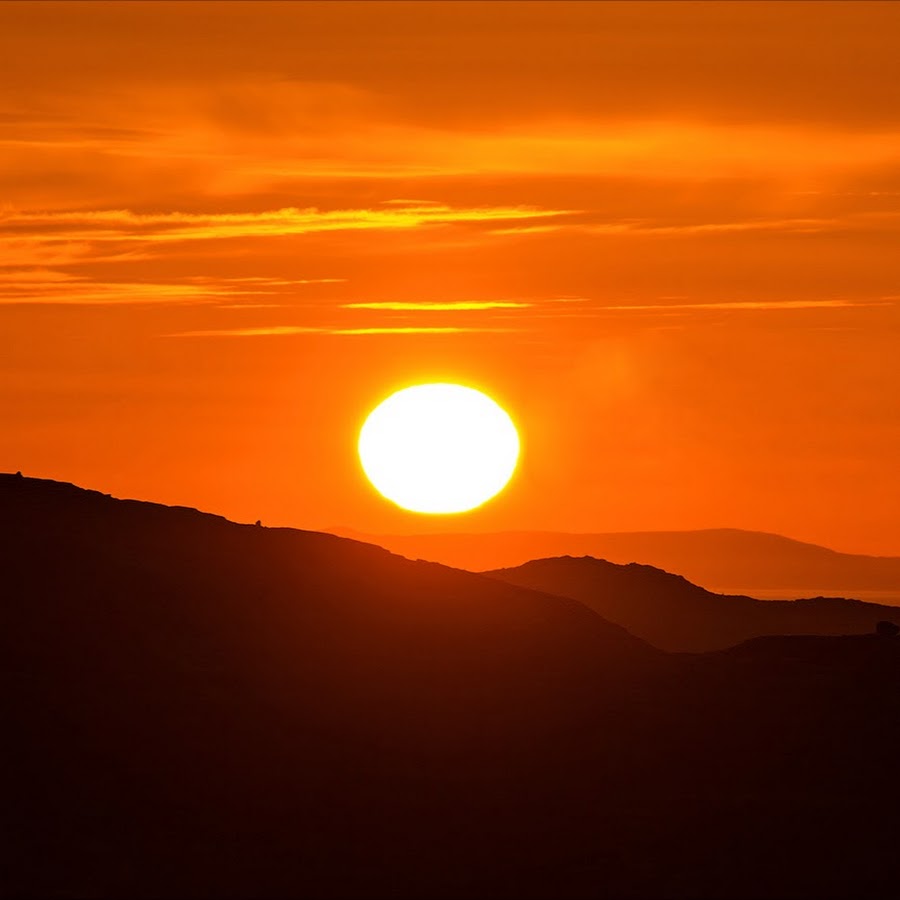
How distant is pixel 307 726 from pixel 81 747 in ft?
17.7

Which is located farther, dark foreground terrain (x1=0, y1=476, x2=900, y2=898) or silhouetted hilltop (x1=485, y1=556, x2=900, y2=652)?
silhouetted hilltop (x1=485, y1=556, x2=900, y2=652)

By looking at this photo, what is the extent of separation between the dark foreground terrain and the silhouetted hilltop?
5129 cm

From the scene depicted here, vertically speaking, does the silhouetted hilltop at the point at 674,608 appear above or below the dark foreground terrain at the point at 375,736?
above

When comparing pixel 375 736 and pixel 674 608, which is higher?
pixel 674 608

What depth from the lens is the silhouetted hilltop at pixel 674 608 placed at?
108500 millimetres

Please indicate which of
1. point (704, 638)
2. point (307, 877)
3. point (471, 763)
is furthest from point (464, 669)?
point (704, 638)

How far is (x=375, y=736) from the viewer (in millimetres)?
46094

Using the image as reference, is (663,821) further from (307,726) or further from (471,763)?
(307,726)

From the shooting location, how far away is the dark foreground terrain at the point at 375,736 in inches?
1602

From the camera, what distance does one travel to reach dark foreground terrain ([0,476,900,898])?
40688 millimetres

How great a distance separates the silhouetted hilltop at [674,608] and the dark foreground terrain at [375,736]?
2019 inches

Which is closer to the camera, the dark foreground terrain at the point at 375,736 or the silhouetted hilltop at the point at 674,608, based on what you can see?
the dark foreground terrain at the point at 375,736

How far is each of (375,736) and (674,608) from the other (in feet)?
229

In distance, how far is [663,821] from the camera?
43625mm
